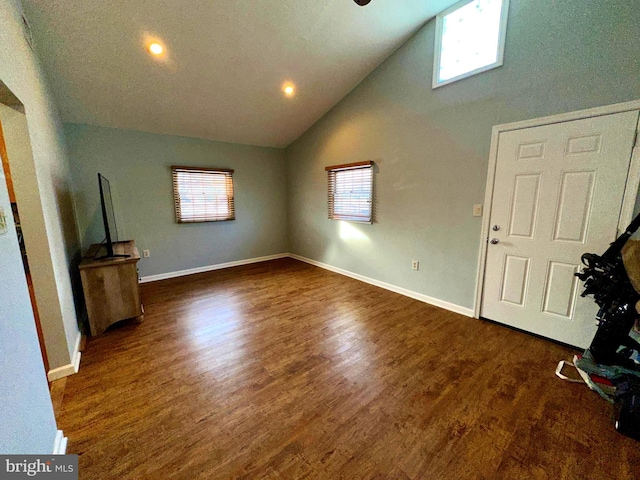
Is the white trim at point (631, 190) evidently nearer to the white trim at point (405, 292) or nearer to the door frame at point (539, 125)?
the door frame at point (539, 125)

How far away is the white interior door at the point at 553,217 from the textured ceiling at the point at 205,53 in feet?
6.07

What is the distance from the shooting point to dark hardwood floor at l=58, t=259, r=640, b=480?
1256mm

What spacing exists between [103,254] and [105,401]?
1.71 m

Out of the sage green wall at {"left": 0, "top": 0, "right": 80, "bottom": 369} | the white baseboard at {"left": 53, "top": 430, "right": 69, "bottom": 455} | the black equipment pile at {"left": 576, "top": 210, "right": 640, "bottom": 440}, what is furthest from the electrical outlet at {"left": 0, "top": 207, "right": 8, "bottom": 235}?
the black equipment pile at {"left": 576, "top": 210, "right": 640, "bottom": 440}

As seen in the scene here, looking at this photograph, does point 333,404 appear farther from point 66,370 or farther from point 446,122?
point 446,122

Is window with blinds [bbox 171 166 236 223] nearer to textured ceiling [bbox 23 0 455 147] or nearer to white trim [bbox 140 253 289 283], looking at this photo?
textured ceiling [bbox 23 0 455 147]

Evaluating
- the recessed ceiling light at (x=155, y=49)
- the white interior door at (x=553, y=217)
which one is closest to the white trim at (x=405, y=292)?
the white interior door at (x=553, y=217)

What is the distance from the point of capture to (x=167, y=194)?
406cm

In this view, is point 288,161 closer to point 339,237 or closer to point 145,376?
point 339,237

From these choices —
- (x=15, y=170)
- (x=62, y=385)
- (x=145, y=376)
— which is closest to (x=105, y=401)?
(x=145, y=376)

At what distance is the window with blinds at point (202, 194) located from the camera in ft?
13.6

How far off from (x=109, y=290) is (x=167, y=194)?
207 cm

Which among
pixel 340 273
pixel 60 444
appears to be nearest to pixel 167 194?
pixel 340 273

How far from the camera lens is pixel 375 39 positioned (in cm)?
289
